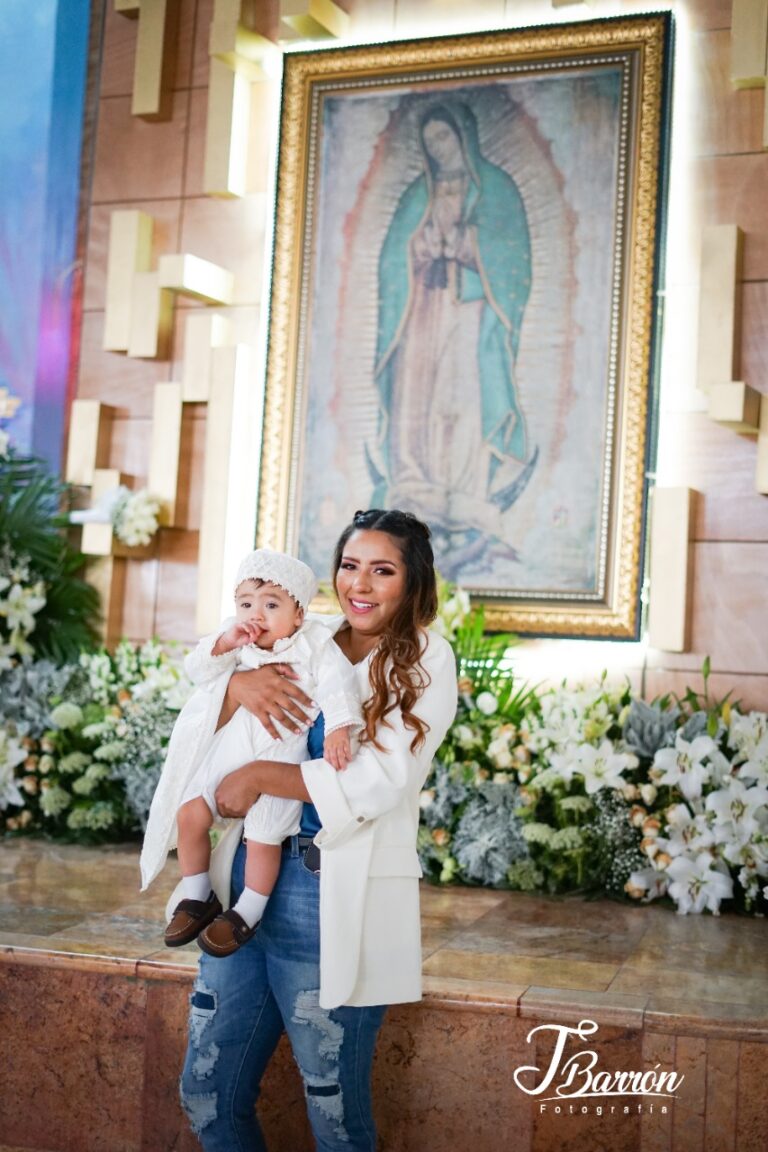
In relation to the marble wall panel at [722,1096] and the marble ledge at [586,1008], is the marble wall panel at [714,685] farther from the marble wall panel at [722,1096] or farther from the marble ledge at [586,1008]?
the marble wall panel at [722,1096]

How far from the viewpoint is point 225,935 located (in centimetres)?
262

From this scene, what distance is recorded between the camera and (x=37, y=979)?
11.2ft

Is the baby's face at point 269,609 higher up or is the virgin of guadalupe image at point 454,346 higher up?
the virgin of guadalupe image at point 454,346

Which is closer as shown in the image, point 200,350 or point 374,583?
point 374,583

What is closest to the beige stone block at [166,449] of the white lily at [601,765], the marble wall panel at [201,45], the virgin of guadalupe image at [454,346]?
the virgin of guadalupe image at [454,346]

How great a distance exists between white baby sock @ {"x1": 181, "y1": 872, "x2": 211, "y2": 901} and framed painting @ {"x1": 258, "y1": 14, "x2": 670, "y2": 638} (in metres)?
2.91

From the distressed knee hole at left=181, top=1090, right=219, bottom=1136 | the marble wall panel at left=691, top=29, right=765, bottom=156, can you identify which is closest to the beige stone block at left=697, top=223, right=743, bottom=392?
the marble wall panel at left=691, top=29, right=765, bottom=156

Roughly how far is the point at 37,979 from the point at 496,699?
2.20 m

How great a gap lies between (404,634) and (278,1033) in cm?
87

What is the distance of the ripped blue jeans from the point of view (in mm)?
2598

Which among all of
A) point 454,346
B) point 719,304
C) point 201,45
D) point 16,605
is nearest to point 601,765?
point 719,304

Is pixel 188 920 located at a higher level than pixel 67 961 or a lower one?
higher

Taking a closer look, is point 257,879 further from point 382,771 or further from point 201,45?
point 201,45

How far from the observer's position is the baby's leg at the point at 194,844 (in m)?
2.78
